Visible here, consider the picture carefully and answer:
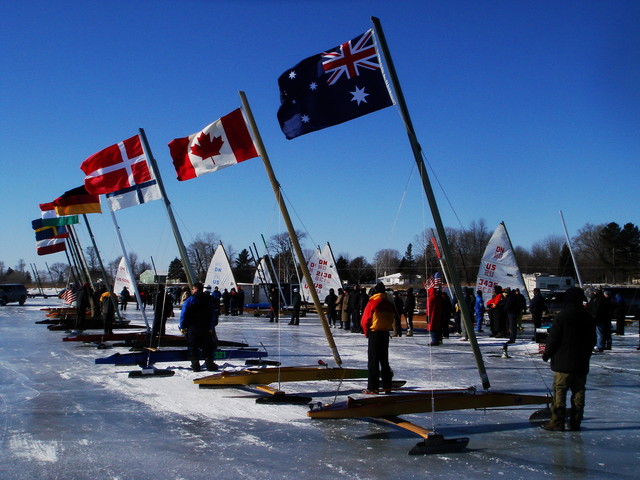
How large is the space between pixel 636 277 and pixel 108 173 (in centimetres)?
7792

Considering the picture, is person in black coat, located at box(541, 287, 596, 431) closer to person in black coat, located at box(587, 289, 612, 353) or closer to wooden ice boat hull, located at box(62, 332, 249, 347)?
person in black coat, located at box(587, 289, 612, 353)

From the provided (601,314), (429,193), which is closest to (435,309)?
(601,314)

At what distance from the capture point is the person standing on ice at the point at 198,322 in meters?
12.1

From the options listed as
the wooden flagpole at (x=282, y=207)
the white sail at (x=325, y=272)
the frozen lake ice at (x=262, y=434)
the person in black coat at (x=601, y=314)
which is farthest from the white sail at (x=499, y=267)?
the wooden flagpole at (x=282, y=207)

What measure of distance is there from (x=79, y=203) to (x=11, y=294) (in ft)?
126

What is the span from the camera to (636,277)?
258ft

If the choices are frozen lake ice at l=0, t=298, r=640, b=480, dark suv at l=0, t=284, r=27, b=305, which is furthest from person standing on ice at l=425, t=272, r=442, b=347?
dark suv at l=0, t=284, r=27, b=305

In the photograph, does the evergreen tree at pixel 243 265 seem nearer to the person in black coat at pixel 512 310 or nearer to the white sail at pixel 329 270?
the white sail at pixel 329 270

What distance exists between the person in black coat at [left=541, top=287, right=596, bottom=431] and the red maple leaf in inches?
290

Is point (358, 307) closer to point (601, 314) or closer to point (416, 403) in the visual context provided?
point (601, 314)

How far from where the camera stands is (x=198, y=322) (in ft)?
39.9

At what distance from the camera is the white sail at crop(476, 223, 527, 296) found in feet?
90.6

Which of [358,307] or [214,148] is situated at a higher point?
[214,148]

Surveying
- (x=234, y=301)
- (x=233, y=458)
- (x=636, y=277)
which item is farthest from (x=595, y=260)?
(x=233, y=458)
